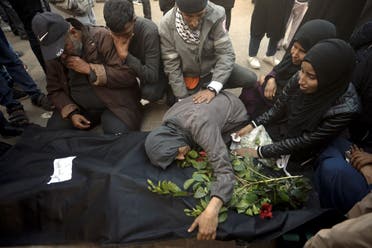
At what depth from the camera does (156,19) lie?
4.35 meters

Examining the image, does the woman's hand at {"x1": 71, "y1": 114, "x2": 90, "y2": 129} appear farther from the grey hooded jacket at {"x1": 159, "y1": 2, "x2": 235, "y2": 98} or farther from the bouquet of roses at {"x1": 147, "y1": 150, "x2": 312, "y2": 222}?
the bouquet of roses at {"x1": 147, "y1": 150, "x2": 312, "y2": 222}

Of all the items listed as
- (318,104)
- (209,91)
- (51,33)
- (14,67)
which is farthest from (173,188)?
(14,67)

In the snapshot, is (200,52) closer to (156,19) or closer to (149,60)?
(149,60)

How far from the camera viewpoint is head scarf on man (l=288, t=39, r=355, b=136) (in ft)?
4.80

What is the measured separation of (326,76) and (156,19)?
11.2 feet

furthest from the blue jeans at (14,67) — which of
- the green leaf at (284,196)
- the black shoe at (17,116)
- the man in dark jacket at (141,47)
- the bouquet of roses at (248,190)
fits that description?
the green leaf at (284,196)

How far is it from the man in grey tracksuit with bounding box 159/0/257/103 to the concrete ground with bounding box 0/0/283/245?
18.7 inches

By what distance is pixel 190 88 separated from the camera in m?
2.35

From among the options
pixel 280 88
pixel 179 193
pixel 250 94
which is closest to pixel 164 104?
pixel 250 94

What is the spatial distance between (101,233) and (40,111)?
67.0 inches

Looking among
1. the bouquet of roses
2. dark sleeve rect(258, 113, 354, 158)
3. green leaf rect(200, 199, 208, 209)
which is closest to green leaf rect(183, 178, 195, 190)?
the bouquet of roses

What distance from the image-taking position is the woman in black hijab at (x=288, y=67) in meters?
1.81

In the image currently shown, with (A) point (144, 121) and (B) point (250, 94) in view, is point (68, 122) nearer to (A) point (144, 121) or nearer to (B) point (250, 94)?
(A) point (144, 121)

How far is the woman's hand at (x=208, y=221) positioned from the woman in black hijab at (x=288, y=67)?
0.96 meters
